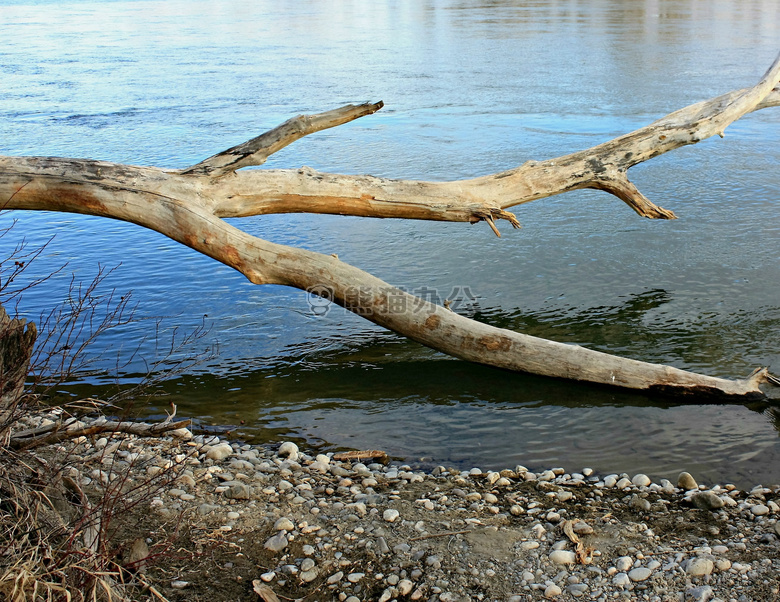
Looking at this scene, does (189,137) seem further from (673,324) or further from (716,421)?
(716,421)

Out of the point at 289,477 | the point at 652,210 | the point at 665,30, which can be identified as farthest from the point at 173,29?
the point at 289,477

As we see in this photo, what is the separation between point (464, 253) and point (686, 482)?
441 centimetres

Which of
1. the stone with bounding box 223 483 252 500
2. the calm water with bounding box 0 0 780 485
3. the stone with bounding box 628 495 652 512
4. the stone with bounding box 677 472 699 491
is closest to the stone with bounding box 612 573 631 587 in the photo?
the stone with bounding box 628 495 652 512

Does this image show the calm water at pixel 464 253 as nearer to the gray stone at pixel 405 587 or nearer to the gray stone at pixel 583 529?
the gray stone at pixel 583 529

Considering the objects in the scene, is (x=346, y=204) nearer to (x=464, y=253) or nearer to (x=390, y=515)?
(x=464, y=253)

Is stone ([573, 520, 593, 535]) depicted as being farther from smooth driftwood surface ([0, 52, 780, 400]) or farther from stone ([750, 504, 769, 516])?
smooth driftwood surface ([0, 52, 780, 400])

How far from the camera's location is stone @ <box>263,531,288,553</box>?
3789 millimetres

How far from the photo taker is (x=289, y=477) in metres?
4.63

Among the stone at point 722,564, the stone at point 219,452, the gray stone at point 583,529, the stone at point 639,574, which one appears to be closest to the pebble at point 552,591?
the stone at point 639,574

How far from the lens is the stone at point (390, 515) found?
4074mm

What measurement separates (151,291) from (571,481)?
194 inches

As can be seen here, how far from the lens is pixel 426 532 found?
3943mm

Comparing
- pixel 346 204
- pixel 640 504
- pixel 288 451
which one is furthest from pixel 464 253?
pixel 640 504

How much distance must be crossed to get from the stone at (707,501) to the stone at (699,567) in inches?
28.1
